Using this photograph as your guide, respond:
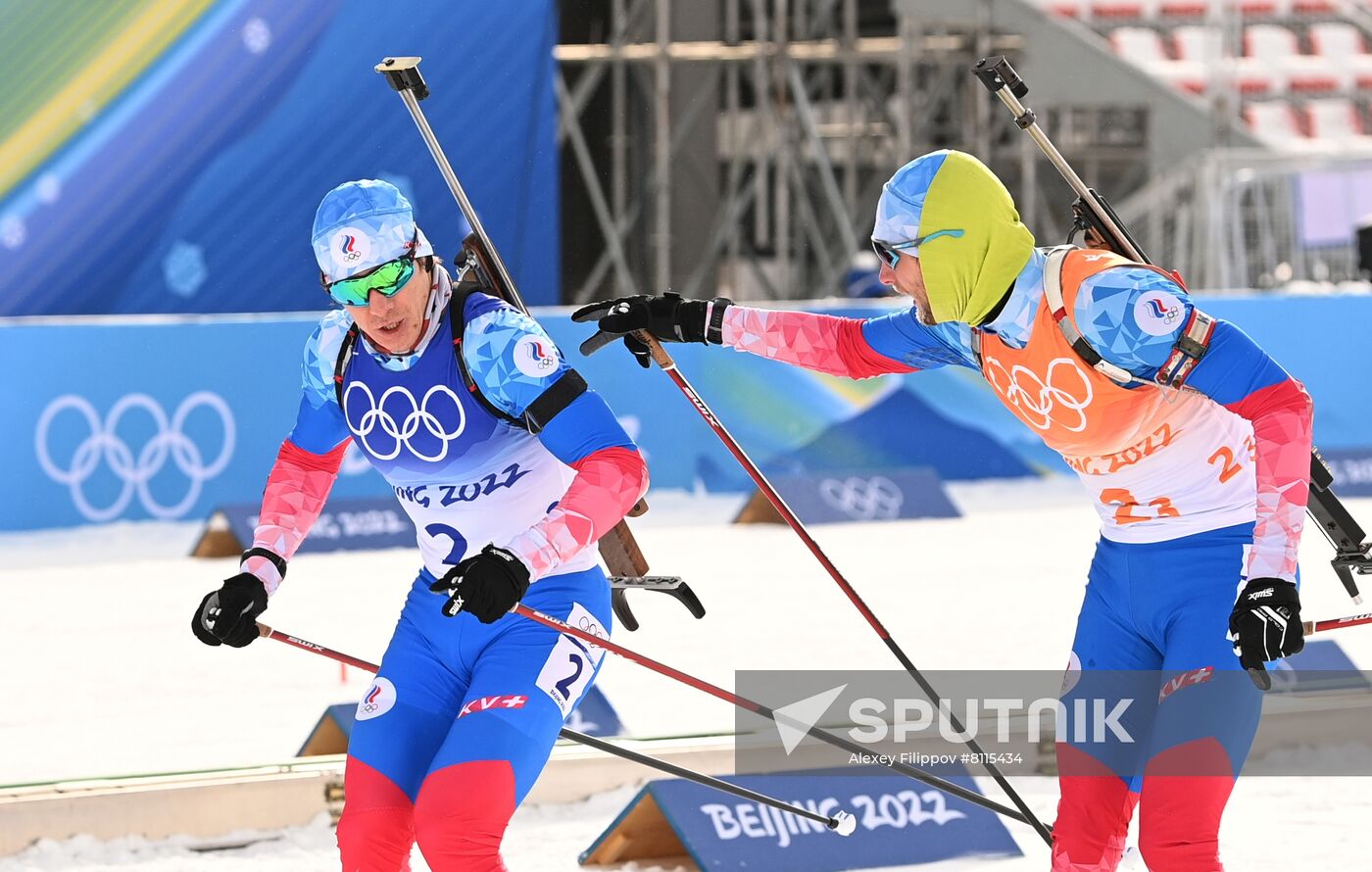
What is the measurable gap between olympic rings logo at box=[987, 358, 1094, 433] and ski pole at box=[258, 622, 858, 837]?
1.19 meters

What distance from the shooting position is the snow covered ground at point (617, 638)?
5.03 m

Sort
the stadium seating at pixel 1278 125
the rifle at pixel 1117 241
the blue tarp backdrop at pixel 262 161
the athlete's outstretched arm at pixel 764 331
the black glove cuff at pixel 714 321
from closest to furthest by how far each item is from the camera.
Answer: the rifle at pixel 1117 241 → the athlete's outstretched arm at pixel 764 331 → the black glove cuff at pixel 714 321 → the blue tarp backdrop at pixel 262 161 → the stadium seating at pixel 1278 125

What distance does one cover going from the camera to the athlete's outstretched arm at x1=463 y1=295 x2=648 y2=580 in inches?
132

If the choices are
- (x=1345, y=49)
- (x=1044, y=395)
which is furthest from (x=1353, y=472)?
(x=1345, y=49)

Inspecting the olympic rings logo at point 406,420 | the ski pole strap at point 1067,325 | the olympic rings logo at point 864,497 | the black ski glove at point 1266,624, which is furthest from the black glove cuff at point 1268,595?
the olympic rings logo at point 864,497

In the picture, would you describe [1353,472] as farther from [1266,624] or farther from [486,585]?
[486,585]

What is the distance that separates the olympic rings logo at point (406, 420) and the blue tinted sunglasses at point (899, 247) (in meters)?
0.92

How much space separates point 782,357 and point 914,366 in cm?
35

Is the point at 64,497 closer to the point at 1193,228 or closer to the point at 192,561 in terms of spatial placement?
the point at 192,561

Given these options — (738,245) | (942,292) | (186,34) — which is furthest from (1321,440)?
(942,292)

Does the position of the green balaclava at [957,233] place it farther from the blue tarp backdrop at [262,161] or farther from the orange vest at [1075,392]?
the blue tarp backdrop at [262,161]

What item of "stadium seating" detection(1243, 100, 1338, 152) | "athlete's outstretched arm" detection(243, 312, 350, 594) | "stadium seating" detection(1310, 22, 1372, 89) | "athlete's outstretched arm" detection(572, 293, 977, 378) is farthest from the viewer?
"stadium seating" detection(1310, 22, 1372, 89)

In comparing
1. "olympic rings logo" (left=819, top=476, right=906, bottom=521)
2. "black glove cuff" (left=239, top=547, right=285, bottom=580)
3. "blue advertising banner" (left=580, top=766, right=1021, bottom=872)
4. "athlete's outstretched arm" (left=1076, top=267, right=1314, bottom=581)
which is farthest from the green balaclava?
"olympic rings logo" (left=819, top=476, right=906, bottom=521)

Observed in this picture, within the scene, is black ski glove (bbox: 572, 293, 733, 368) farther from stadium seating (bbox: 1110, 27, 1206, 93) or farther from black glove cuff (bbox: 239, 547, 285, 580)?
stadium seating (bbox: 1110, 27, 1206, 93)
